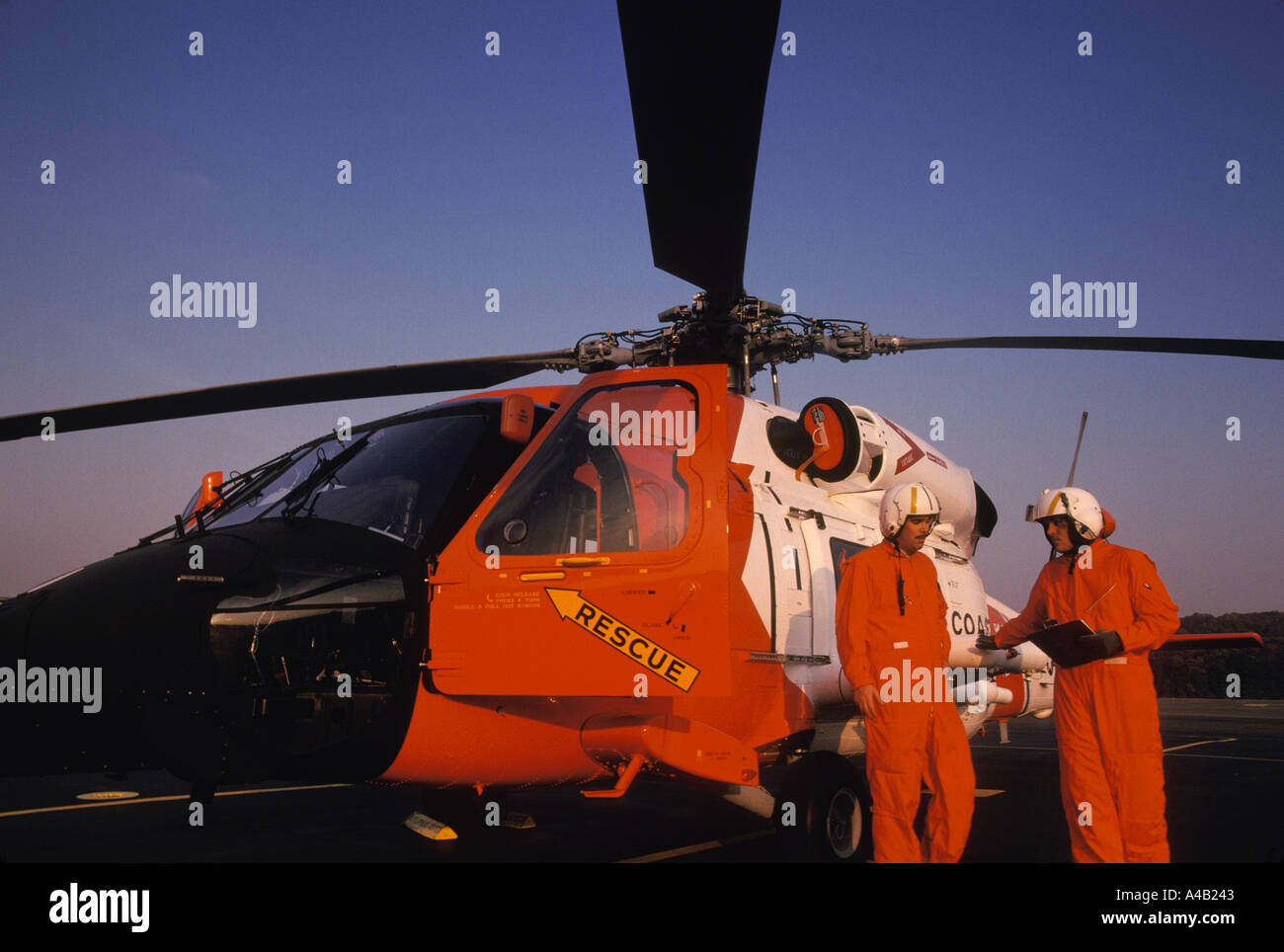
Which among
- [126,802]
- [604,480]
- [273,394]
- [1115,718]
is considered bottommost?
[126,802]

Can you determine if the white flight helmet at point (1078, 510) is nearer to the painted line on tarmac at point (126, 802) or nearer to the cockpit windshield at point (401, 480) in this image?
the cockpit windshield at point (401, 480)

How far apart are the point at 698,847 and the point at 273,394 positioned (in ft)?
13.0

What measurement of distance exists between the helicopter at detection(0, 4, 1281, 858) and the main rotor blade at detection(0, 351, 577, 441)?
0.08ft

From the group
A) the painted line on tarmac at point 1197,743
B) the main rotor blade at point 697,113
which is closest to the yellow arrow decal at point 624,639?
the main rotor blade at point 697,113

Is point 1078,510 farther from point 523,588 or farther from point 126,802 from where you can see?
point 126,802

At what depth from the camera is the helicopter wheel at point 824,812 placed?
5492 mm

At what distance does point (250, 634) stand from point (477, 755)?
47.8 inches

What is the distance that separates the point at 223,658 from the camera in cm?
414

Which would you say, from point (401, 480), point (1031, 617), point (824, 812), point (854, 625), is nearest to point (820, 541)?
point (854, 625)

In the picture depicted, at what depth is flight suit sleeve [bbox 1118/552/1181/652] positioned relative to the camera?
4.83m
